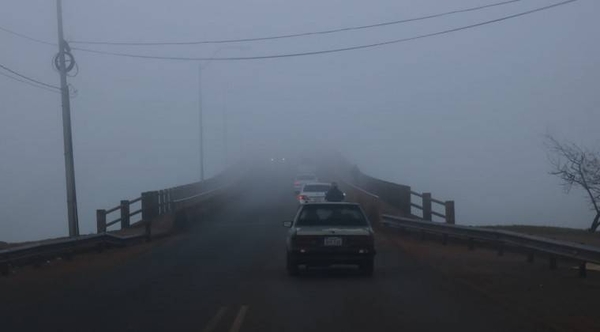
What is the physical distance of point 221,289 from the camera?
19625mm

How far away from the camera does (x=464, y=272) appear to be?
2230 centimetres

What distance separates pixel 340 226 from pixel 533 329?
883cm

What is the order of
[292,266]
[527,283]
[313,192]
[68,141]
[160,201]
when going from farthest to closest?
[313,192]
[160,201]
[68,141]
[292,266]
[527,283]

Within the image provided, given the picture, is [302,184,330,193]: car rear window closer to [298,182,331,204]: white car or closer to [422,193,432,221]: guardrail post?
[298,182,331,204]: white car

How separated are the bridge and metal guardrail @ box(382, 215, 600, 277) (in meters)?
0.26

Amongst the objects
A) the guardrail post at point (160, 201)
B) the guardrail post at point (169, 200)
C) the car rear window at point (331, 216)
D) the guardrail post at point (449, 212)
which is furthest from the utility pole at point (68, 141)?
the car rear window at point (331, 216)

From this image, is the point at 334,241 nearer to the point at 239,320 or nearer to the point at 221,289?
the point at 221,289

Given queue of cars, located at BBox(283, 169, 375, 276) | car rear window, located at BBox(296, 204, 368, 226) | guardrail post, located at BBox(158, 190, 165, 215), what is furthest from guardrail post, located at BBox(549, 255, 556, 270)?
guardrail post, located at BBox(158, 190, 165, 215)

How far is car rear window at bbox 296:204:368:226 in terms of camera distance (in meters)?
22.5

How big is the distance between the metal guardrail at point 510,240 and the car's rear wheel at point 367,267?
11.8 ft

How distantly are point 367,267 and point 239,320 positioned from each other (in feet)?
24.3

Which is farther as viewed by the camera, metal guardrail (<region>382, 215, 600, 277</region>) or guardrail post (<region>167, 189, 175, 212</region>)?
guardrail post (<region>167, 189, 175, 212</region>)

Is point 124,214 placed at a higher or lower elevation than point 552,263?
lower

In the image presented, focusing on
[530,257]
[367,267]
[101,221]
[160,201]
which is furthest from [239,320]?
[160,201]
